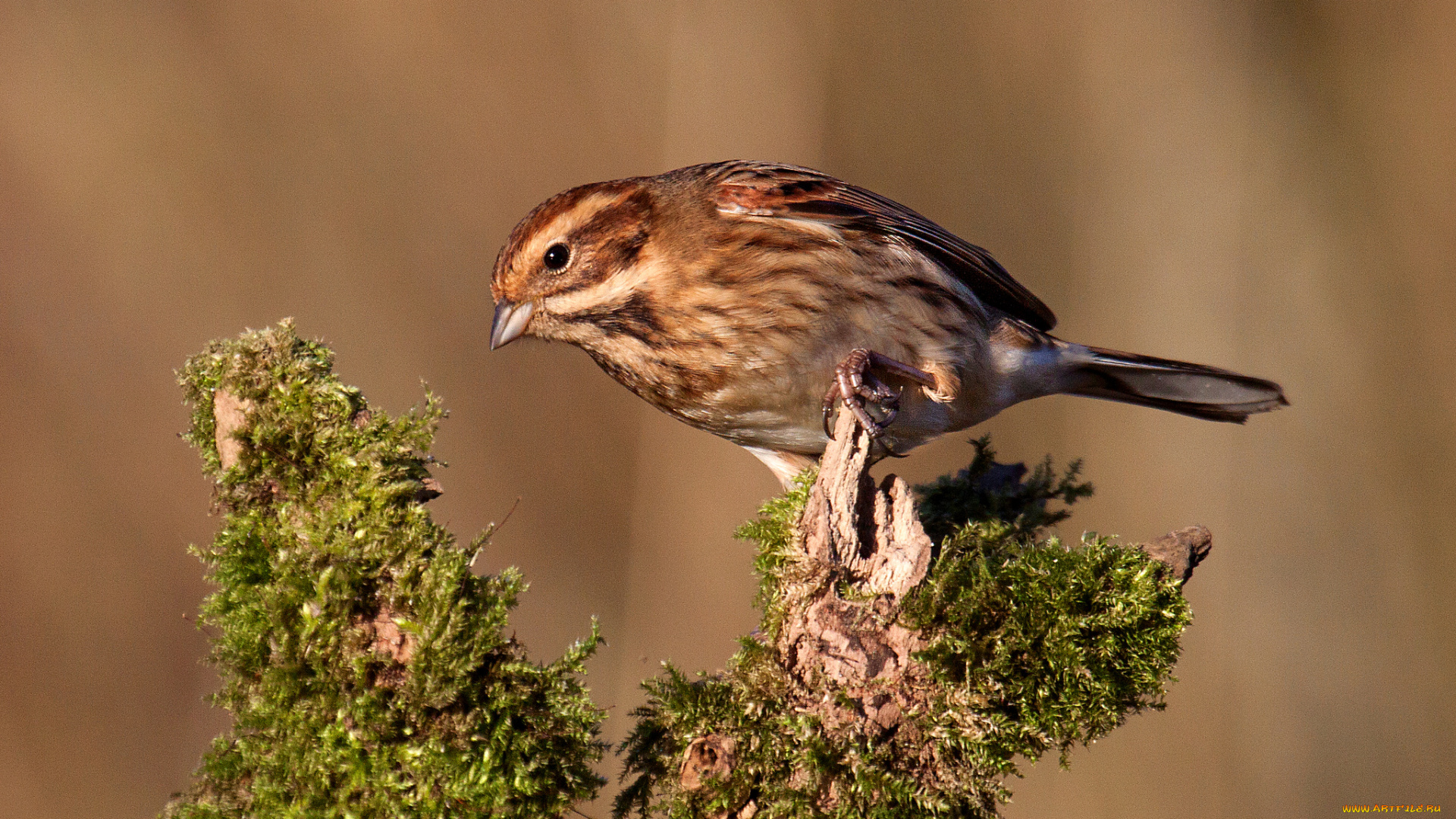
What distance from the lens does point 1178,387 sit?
12.5ft

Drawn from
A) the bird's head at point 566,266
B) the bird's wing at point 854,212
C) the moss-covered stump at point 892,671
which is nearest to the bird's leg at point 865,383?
the moss-covered stump at point 892,671

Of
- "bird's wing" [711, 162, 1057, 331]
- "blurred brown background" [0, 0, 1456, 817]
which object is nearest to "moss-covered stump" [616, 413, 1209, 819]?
"bird's wing" [711, 162, 1057, 331]

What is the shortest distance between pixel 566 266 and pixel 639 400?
2745mm

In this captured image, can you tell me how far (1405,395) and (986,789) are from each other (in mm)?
5695

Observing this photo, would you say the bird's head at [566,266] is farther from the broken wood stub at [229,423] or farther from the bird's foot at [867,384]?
the broken wood stub at [229,423]

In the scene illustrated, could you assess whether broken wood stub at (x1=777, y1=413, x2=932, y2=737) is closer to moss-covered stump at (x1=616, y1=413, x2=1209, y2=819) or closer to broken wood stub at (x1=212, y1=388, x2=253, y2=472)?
moss-covered stump at (x1=616, y1=413, x2=1209, y2=819)

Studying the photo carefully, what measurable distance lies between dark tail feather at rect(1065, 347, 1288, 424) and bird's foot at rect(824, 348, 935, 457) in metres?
0.94

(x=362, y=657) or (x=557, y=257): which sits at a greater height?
(x=557, y=257)

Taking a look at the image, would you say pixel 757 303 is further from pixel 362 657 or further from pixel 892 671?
pixel 362 657

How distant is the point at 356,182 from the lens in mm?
5594

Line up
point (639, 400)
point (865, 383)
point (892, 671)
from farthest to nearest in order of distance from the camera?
point (639, 400), point (865, 383), point (892, 671)

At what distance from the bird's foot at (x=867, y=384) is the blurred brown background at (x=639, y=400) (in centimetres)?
262

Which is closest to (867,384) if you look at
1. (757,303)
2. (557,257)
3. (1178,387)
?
(757,303)

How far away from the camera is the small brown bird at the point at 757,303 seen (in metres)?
3.08
